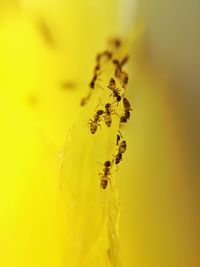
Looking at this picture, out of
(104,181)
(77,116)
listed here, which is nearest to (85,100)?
(77,116)

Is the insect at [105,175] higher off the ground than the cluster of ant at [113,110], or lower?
lower

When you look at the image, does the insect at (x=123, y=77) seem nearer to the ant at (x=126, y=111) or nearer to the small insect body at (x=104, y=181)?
the ant at (x=126, y=111)

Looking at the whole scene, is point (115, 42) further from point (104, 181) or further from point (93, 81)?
point (104, 181)

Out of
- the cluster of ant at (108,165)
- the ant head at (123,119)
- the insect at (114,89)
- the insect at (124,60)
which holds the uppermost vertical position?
the insect at (124,60)

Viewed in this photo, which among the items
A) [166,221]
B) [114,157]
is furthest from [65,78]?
[166,221]

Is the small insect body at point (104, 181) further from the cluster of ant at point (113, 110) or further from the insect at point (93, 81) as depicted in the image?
the insect at point (93, 81)

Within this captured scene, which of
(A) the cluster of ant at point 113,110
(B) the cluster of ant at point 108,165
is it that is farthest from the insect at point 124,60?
(B) the cluster of ant at point 108,165

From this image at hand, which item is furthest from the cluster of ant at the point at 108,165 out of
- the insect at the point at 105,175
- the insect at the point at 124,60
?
the insect at the point at 124,60

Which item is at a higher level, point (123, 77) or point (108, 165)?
point (123, 77)

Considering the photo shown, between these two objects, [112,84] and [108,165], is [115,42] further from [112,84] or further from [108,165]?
[108,165]
